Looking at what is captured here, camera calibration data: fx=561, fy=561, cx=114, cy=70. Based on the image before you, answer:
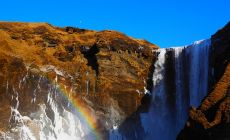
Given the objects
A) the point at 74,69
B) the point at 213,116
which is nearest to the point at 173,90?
the point at 74,69

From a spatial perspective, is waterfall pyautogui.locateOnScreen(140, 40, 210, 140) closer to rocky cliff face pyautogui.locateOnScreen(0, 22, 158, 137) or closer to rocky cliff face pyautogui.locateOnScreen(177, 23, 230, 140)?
rocky cliff face pyautogui.locateOnScreen(0, 22, 158, 137)

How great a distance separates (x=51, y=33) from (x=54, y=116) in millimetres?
9313

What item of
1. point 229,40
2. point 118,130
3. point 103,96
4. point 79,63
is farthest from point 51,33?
point 229,40

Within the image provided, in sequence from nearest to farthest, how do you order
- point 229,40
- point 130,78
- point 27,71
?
point 229,40, point 27,71, point 130,78

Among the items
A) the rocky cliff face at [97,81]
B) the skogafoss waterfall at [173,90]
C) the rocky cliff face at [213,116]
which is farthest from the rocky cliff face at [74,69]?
the rocky cliff face at [213,116]

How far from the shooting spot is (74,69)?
169ft

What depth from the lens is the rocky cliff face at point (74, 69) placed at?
4828cm

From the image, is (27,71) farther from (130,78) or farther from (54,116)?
(130,78)

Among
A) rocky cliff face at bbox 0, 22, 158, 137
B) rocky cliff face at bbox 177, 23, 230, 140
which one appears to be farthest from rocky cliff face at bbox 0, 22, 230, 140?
rocky cliff face at bbox 177, 23, 230, 140

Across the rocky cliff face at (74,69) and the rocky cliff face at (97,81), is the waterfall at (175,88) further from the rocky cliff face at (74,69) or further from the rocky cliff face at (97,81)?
the rocky cliff face at (74,69)

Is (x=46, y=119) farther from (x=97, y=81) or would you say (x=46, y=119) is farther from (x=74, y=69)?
(x=97, y=81)

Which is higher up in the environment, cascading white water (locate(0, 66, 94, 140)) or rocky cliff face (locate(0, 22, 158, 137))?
rocky cliff face (locate(0, 22, 158, 137))

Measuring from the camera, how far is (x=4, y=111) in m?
47.1

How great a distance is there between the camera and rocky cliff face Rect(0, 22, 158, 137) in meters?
48.3
